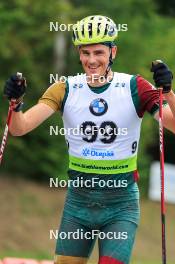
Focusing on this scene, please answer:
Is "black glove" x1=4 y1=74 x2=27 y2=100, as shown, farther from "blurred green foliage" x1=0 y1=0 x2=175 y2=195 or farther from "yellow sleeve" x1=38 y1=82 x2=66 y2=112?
"blurred green foliage" x1=0 y1=0 x2=175 y2=195

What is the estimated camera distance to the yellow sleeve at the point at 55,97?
5.49 m

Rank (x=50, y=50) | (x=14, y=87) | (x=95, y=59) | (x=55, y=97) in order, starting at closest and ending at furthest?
1. (x=14, y=87)
2. (x=95, y=59)
3. (x=55, y=97)
4. (x=50, y=50)

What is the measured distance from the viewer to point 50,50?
61.1 ft

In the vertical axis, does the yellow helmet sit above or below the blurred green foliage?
above

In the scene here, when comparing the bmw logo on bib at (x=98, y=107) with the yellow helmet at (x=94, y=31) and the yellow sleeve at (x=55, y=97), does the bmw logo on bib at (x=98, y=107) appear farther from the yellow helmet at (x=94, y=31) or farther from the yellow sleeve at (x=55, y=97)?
the yellow helmet at (x=94, y=31)

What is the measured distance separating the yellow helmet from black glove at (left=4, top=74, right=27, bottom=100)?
0.51m

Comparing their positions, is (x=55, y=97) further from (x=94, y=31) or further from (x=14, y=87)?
(x=94, y=31)

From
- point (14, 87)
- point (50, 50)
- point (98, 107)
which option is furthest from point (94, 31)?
point (50, 50)

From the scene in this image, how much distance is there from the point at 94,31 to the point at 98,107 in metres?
0.51

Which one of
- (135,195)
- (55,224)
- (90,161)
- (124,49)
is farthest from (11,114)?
(124,49)

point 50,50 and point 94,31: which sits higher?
point 94,31

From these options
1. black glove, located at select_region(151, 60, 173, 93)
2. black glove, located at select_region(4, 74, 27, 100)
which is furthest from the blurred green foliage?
black glove, located at select_region(151, 60, 173, 93)

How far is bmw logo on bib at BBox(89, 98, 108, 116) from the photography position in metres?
5.38

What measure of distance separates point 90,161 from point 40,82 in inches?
484
